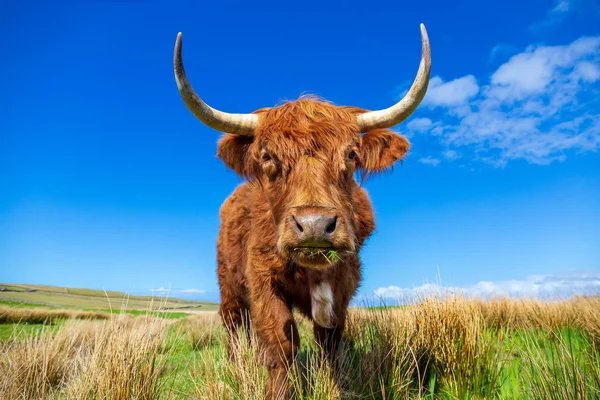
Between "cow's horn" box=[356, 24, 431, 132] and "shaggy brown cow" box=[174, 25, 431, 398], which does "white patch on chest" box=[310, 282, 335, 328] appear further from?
"cow's horn" box=[356, 24, 431, 132]

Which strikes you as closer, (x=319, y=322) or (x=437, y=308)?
(x=319, y=322)

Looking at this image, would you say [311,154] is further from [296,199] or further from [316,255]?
[316,255]

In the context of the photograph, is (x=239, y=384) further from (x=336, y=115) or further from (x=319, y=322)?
(x=336, y=115)

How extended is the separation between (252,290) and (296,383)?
3.28 ft

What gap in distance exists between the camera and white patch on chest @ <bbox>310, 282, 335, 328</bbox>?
3559 mm

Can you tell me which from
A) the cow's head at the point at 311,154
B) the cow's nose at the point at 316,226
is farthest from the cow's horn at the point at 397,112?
the cow's nose at the point at 316,226

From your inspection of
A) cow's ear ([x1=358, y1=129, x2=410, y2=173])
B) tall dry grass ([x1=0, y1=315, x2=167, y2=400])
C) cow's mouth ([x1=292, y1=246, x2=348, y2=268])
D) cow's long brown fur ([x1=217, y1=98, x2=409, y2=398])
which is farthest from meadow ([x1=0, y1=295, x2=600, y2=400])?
cow's ear ([x1=358, y1=129, x2=410, y2=173])

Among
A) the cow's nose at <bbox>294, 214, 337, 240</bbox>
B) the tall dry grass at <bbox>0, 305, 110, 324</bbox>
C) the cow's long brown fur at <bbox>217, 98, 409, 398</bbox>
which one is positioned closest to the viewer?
the cow's nose at <bbox>294, 214, 337, 240</bbox>

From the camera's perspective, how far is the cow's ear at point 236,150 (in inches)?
160

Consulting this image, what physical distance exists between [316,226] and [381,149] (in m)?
1.78

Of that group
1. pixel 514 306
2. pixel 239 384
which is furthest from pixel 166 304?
pixel 514 306

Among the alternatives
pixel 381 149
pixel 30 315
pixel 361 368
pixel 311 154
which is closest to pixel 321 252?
pixel 311 154

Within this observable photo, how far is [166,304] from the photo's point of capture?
145 inches

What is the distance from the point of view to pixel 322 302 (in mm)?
3559
